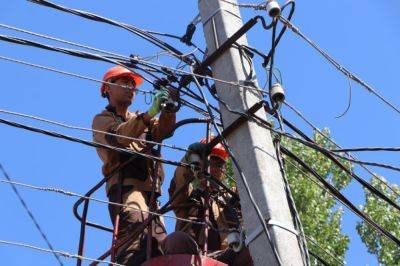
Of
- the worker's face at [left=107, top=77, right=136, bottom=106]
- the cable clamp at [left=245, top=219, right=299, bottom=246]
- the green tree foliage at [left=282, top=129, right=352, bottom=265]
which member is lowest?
the cable clamp at [left=245, top=219, right=299, bottom=246]

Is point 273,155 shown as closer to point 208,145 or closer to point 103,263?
point 208,145

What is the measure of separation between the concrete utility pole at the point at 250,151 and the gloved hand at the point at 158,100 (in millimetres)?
596

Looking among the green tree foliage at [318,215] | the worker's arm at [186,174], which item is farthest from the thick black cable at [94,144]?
the green tree foliage at [318,215]

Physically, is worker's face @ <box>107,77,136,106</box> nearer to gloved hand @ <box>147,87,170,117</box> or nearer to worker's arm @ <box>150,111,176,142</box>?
worker's arm @ <box>150,111,176,142</box>

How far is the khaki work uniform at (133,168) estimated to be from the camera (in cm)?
834

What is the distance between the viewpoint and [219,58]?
759 cm

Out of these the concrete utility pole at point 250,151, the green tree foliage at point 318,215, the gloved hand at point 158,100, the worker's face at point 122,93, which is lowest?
the concrete utility pole at point 250,151

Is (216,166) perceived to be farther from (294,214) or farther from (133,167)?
(294,214)

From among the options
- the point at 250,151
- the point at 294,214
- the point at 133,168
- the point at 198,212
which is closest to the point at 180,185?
the point at 198,212

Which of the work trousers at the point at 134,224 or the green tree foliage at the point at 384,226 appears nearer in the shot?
the work trousers at the point at 134,224

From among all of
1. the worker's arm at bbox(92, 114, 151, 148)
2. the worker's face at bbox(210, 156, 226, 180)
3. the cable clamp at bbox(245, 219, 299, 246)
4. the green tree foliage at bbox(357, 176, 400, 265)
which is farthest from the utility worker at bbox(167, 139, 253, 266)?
the green tree foliage at bbox(357, 176, 400, 265)

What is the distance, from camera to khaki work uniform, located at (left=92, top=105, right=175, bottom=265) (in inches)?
328

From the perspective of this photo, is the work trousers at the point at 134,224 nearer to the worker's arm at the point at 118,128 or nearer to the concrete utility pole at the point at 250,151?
the worker's arm at the point at 118,128

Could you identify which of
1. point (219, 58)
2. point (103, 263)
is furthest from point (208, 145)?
point (103, 263)
